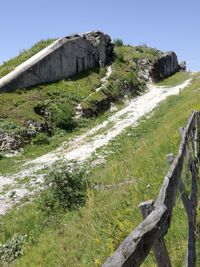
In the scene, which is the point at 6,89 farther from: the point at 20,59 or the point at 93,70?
the point at 93,70

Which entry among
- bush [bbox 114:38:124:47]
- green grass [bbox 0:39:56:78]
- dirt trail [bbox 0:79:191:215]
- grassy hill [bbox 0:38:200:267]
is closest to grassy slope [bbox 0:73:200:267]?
grassy hill [bbox 0:38:200:267]

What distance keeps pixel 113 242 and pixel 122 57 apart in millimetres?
52407

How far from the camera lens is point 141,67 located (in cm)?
6116

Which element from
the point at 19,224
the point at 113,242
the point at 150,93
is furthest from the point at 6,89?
the point at 113,242

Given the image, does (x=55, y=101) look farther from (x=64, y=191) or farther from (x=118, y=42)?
(x=118, y=42)

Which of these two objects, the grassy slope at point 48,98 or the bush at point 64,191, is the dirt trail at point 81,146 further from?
the bush at point 64,191

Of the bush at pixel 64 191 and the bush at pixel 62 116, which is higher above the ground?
the bush at pixel 64 191

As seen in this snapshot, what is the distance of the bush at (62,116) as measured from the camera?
1390 inches

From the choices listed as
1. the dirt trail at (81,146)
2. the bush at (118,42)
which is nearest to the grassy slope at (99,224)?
the dirt trail at (81,146)

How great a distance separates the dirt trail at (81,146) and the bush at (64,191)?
354 centimetres

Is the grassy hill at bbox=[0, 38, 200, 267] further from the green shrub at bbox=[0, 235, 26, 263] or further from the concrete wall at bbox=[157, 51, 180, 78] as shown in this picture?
the concrete wall at bbox=[157, 51, 180, 78]

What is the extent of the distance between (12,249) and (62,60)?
Answer: 34.4 m

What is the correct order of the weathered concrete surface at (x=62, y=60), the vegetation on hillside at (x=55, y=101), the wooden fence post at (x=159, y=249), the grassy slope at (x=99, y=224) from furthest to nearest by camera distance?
1. the weathered concrete surface at (x=62, y=60)
2. the vegetation on hillside at (x=55, y=101)
3. the grassy slope at (x=99, y=224)
4. the wooden fence post at (x=159, y=249)

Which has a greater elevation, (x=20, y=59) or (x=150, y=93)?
(x=20, y=59)
